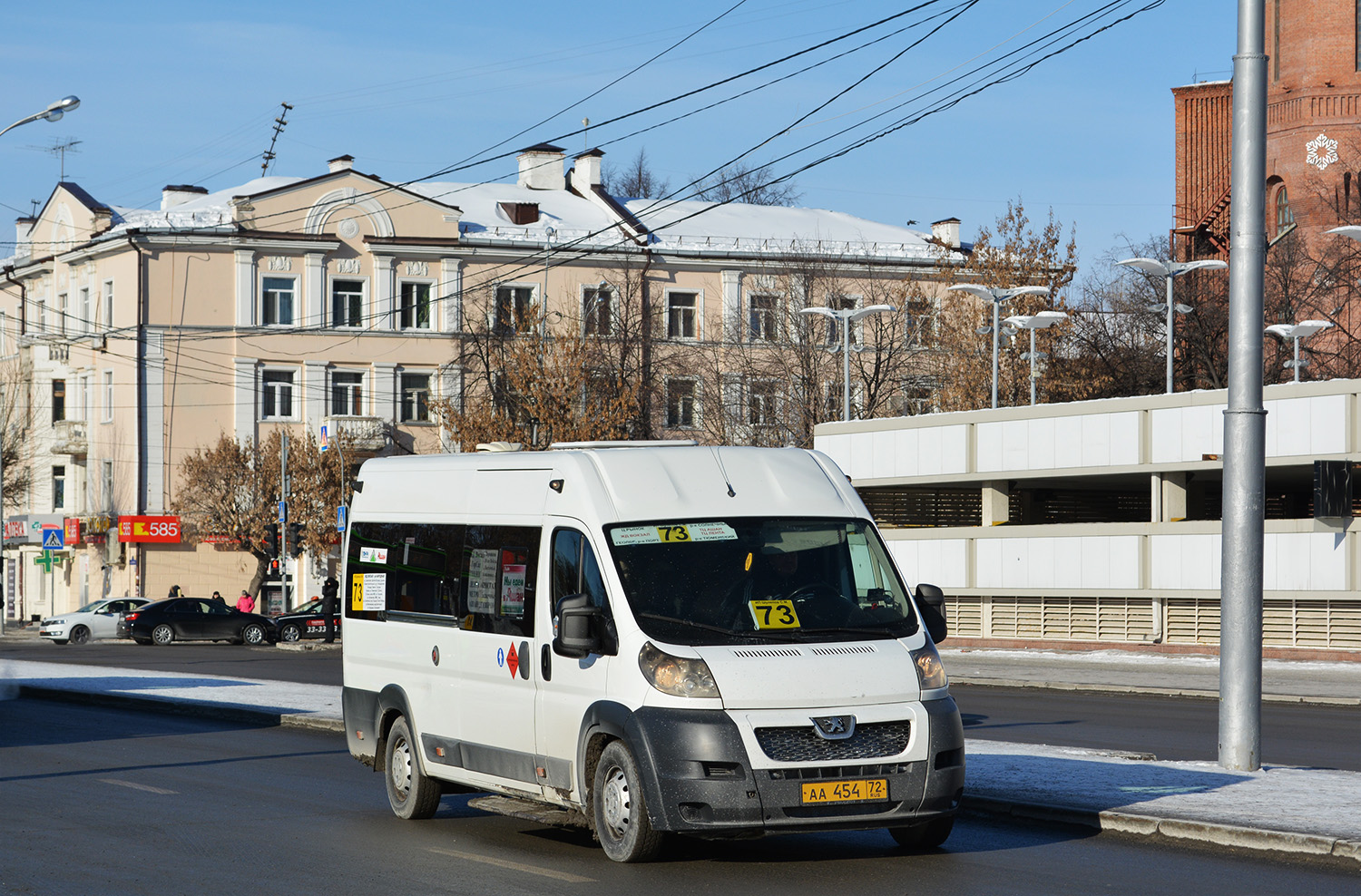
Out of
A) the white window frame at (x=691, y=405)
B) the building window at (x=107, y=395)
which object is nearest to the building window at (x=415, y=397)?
the white window frame at (x=691, y=405)

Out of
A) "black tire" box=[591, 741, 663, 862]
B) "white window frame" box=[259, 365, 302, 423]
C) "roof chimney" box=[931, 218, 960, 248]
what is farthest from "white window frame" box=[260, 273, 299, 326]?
"black tire" box=[591, 741, 663, 862]

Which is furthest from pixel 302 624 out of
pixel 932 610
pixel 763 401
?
pixel 932 610

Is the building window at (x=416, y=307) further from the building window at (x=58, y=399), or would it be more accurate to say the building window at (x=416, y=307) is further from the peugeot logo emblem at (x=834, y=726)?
the peugeot logo emblem at (x=834, y=726)

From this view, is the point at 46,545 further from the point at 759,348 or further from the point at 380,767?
the point at 380,767

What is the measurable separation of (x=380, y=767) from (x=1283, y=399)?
2596 cm

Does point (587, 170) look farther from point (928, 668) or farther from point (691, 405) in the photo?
point (928, 668)

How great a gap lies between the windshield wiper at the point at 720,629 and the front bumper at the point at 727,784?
0.55 meters

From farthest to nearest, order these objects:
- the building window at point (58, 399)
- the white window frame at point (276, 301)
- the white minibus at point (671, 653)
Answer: the building window at point (58, 399) < the white window frame at point (276, 301) < the white minibus at point (671, 653)

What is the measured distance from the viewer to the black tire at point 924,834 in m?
10.1

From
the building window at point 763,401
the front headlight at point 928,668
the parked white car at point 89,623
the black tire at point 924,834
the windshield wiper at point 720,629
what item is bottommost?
the parked white car at point 89,623

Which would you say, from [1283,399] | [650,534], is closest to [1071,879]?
[650,534]

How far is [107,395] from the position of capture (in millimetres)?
65625

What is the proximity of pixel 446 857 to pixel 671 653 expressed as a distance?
1.99 metres

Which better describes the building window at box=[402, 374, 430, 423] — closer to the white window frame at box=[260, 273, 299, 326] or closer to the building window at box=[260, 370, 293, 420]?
the building window at box=[260, 370, 293, 420]
